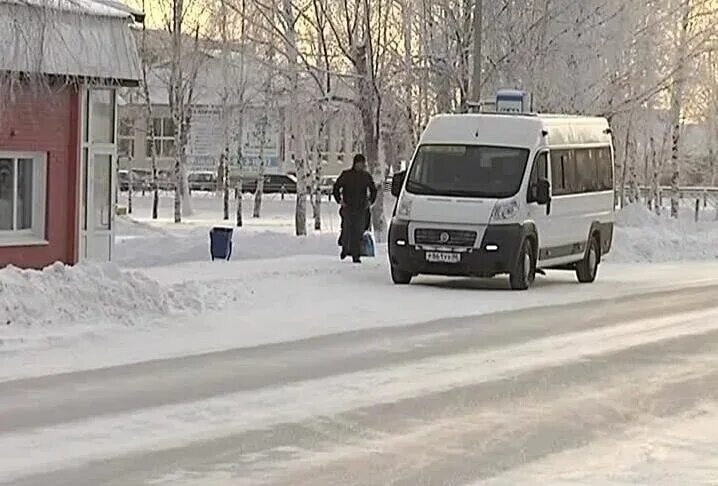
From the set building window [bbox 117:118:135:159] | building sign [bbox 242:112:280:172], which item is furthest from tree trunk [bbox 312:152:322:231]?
building window [bbox 117:118:135:159]

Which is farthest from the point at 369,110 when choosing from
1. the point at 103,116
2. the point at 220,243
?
the point at 103,116

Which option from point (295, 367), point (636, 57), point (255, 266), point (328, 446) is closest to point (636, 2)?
point (636, 57)

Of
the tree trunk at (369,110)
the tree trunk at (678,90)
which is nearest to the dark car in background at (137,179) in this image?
the tree trunk at (678,90)

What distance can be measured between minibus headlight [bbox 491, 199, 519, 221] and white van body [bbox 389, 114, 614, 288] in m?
0.01

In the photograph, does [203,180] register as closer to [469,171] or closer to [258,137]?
[258,137]

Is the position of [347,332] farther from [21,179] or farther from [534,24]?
[534,24]

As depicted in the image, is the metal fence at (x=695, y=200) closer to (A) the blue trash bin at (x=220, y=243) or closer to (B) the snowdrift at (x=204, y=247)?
(B) the snowdrift at (x=204, y=247)

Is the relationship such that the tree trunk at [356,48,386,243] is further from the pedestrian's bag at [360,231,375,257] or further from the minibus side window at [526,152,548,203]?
the minibus side window at [526,152,548,203]

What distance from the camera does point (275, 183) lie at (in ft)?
284

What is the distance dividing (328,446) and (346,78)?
24654 millimetres

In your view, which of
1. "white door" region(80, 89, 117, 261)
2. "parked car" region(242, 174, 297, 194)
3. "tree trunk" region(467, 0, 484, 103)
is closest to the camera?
"white door" region(80, 89, 117, 261)

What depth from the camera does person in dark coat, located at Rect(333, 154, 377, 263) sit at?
24.4 metres

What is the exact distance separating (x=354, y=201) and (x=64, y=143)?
16.7ft

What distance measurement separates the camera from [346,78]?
33500mm
